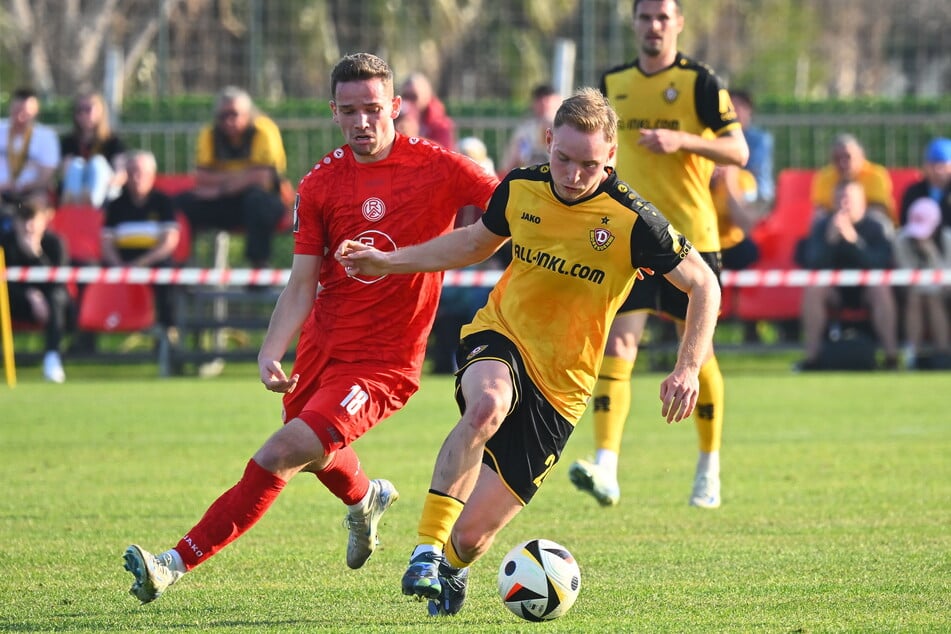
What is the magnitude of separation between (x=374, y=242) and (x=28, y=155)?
418 inches

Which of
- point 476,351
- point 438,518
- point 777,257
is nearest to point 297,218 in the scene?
point 476,351

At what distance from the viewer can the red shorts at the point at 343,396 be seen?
18.8ft

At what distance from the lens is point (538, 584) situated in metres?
5.30

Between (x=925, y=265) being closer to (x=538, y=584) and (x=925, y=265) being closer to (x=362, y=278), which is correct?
(x=362, y=278)

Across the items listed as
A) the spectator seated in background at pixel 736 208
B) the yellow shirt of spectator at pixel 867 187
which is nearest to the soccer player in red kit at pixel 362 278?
the spectator seated in background at pixel 736 208

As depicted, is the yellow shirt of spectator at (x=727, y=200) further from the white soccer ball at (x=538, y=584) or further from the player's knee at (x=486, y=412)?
the white soccer ball at (x=538, y=584)

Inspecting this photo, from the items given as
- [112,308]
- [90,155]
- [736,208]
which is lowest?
[112,308]

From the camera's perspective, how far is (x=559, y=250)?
5.71 m

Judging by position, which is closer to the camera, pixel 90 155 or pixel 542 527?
pixel 542 527

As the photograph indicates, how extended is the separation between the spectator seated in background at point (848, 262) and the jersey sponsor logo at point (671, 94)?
306 inches

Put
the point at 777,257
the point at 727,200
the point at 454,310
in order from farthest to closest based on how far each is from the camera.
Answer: the point at 777,257 < the point at 454,310 < the point at 727,200

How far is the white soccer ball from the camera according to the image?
17.4ft

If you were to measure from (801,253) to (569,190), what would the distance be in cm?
1109

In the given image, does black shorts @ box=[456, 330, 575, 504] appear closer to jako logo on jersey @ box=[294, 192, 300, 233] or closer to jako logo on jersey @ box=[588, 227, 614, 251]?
jako logo on jersey @ box=[588, 227, 614, 251]
